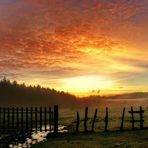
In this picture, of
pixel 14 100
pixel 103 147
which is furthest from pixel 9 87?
pixel 103 147

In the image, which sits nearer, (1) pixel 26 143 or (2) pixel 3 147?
(2) pixel 3 147

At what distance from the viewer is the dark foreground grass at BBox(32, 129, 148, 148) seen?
22594 millimetres

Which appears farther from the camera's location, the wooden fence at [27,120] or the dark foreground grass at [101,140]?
the wooden fence at [27,120]

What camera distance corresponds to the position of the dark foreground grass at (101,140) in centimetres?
2259

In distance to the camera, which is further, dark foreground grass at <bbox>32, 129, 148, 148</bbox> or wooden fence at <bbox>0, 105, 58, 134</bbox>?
wooden fence at <bbox>0, 105, 58, 134</bbox>

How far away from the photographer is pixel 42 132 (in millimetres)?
31656

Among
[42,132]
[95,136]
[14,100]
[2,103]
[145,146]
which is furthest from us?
[14,100]

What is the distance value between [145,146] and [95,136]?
695cm

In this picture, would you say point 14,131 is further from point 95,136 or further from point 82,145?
point 82,145

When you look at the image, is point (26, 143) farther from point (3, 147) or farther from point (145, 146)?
point (145, 146)

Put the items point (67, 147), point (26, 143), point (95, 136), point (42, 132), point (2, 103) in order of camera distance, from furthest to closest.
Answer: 1. point (2, 103)
2. point (42, 132)
3. point (95, 136)
4. point (26, 143)
5. point (67, 147)

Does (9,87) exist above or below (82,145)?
above

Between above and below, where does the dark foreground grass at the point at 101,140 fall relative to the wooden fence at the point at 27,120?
below

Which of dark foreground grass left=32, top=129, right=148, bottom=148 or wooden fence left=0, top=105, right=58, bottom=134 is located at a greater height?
wooden fence left=0, top=105, right=58, bottom=134
